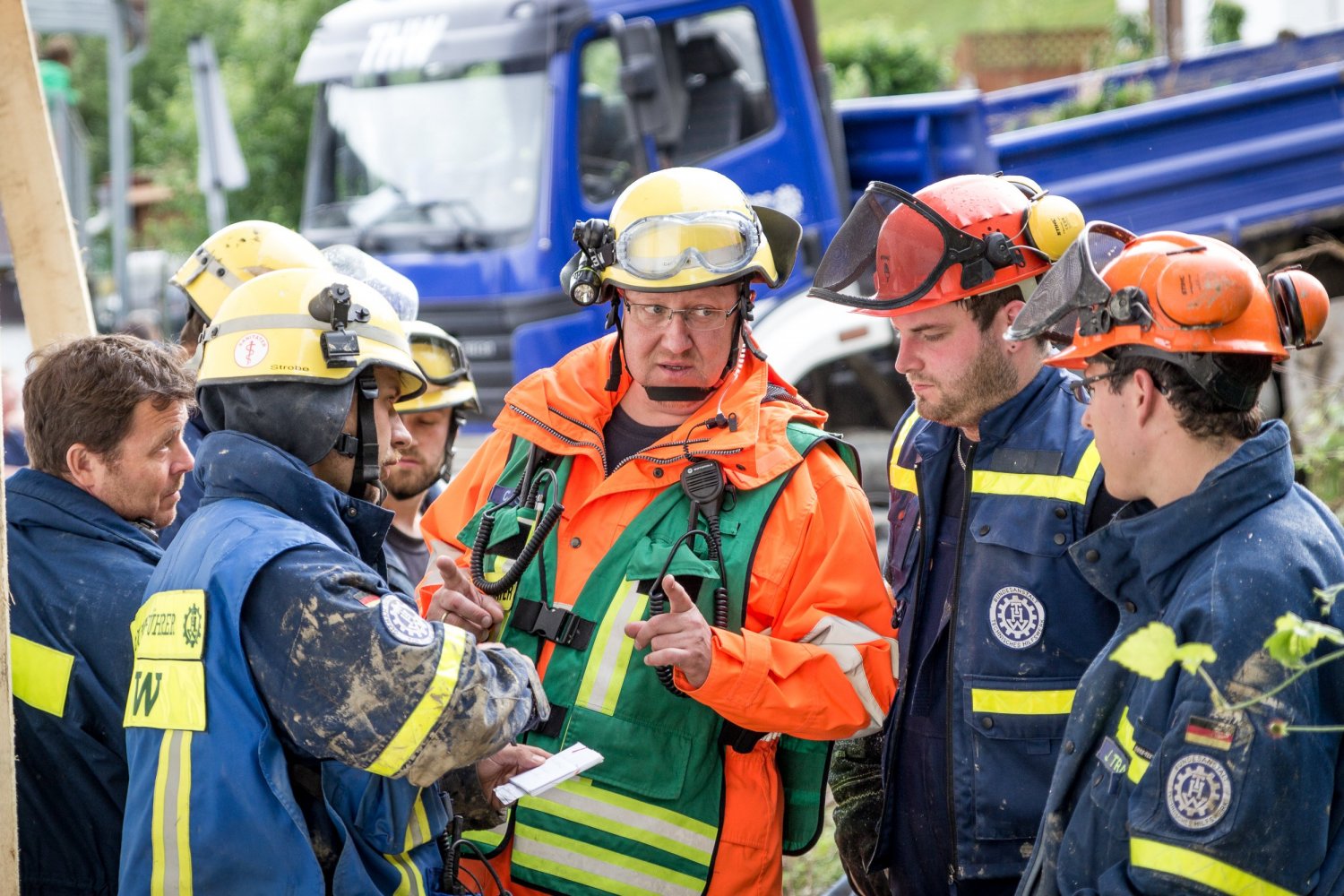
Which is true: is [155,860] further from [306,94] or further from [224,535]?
[306,94]

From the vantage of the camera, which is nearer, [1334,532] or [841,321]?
[1334,532]

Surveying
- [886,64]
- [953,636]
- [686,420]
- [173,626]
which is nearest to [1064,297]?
[953,636]

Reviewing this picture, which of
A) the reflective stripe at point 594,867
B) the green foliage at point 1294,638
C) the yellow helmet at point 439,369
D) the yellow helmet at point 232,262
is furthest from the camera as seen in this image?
the yellow helmet at point 439,369

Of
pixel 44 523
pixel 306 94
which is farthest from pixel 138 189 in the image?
pixel 44 523

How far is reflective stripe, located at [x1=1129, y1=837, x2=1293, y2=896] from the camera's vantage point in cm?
183

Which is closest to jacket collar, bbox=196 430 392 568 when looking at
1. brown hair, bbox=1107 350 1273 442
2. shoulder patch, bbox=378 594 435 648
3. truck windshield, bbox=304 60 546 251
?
shoulder patch, bbox=378 594 435 648

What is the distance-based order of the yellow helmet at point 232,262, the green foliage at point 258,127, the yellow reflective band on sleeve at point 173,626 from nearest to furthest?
1. the yellow reflective band on sleeve at point 173,626
2. the yellow helmet at point 232,262
3. the green foliage at point 258,127

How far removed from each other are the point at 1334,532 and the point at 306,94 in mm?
17268

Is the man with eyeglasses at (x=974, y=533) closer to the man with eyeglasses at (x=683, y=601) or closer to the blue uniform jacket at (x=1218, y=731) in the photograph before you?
the man with eyeglasses at (x=683, y=601)

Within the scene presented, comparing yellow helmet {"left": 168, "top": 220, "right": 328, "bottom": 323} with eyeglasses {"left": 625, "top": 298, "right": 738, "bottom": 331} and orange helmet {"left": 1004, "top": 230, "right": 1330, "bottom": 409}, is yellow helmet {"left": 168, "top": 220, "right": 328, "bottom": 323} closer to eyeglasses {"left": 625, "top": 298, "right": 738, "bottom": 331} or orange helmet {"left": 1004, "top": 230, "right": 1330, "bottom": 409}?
eyeglasses {"left": 625, "top": 298, "right": 738, "bottom": 331}

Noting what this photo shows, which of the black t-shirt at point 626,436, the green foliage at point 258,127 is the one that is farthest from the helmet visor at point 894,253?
the green foliage at point 258,127

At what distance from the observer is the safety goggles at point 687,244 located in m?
3.09

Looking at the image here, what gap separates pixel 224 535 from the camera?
90.8 inches

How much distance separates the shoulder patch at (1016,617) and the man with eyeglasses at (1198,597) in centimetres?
40
